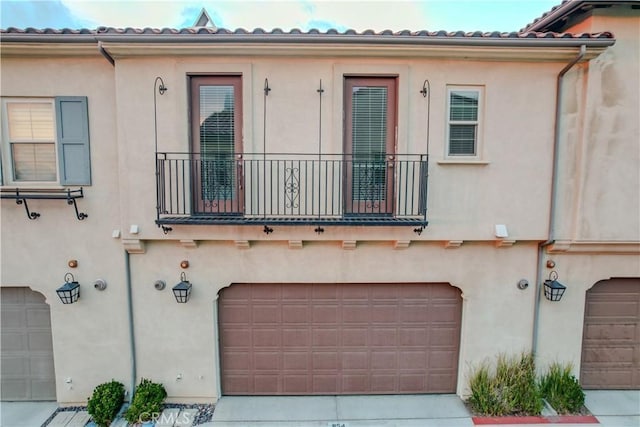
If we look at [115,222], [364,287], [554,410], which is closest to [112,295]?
[115,222]

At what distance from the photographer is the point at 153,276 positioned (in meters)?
5.75

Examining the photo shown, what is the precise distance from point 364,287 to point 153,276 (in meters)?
3.93

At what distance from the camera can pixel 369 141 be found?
5586 millimetres

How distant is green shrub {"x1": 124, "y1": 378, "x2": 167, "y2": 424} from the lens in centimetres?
544

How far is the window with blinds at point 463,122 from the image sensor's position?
18.0 ft

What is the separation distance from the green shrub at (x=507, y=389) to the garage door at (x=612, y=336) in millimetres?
1346

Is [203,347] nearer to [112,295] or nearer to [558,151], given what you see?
[112,295]

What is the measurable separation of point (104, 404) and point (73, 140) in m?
4.62

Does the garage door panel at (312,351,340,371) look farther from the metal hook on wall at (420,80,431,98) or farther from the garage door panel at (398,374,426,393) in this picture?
the metal hook on wall at (420,80,431,98)

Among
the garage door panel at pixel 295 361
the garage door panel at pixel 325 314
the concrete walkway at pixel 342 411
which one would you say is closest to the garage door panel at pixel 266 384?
the concrete walkway at pixel 342 411

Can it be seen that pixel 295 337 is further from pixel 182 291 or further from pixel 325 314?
pixel 182 291

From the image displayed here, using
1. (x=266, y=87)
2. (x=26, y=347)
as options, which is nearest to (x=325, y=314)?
(x=266, y=87)

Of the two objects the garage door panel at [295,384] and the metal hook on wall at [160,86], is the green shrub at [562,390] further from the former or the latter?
the metal hook on wall at [160,86]

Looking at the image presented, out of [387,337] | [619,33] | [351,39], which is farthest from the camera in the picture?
[387,337]
